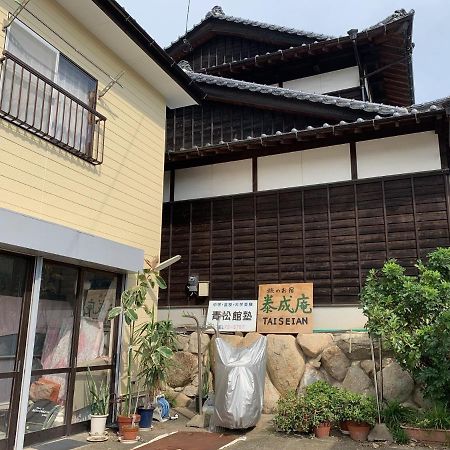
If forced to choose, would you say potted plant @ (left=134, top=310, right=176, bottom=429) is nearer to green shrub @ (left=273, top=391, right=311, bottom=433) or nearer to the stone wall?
the stone wall

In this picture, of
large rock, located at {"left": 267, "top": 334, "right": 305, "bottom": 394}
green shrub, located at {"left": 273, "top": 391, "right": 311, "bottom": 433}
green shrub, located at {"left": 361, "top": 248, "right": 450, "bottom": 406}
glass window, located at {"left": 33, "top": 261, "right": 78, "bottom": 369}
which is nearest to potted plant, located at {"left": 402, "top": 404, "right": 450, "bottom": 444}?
green shrub, located at {"left": 361, "top": 248, "right": 450, "bottom": 406}

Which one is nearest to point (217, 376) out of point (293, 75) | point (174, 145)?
point (174, 145)

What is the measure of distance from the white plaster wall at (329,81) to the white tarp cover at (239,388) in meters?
7.04

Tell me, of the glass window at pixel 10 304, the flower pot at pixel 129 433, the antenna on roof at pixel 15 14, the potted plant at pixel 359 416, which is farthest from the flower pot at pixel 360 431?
the antenna on roof at pixel 15 14

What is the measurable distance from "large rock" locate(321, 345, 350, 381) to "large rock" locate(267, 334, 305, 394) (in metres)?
0.47

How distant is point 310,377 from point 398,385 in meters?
1.38

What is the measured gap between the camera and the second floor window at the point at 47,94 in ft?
19.1

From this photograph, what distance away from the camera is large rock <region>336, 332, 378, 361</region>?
737 cm

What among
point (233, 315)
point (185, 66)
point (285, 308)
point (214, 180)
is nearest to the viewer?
point (285, 308)

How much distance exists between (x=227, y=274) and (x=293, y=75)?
583 cm

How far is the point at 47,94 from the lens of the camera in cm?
638

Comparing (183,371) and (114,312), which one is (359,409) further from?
(114,312)

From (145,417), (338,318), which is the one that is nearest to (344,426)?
(338,318)

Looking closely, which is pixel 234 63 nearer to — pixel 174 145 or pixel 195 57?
pixel 195 57
